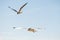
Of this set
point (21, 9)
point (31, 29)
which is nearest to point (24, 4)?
point (21, 9)

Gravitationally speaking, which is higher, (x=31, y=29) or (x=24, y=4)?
(x=24, y=4)

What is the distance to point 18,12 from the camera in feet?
16.1

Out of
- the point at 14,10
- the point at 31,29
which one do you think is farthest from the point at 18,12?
the point at 31,29

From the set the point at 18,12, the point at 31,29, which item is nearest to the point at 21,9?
the point at 18,12

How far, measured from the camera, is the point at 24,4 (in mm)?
4926

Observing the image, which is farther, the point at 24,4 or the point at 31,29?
the point at 24,4

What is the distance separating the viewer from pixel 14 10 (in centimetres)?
484

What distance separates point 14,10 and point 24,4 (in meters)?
0.39

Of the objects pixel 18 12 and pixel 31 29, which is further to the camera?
pixel 18 12

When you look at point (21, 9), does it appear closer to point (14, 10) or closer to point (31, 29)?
point (14, 10)

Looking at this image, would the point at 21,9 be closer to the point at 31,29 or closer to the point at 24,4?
the point at 24,4

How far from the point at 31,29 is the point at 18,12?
0.96 meters

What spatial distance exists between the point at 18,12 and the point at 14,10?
16 centimetres

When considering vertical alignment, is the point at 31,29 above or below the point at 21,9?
below
